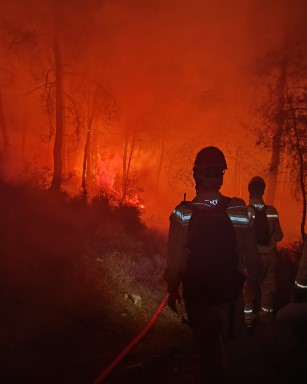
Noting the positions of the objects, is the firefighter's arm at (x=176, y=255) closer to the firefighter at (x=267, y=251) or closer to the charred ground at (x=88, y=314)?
the charred ground at (x=88, y=314)

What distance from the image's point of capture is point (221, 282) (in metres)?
2.54

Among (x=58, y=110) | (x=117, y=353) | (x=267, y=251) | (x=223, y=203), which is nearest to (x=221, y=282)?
(x=223, y=203)

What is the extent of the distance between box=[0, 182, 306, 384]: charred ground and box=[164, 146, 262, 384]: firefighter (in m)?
1.36

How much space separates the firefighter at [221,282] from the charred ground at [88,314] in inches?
53.7

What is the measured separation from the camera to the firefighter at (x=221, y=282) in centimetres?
267

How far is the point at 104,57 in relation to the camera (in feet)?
50.5

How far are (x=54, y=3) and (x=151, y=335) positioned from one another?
41.9 ft

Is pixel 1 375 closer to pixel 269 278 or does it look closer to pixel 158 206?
pixel 269 278

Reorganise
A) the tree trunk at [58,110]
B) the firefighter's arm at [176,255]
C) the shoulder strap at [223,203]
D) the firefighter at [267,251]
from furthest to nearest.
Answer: the tree trunk at [58,110], the firefighter at [267,251], the firefighter's arm at [176,255], the shoulder strap at [223,203]

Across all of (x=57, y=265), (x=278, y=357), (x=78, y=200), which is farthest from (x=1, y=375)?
(x=78, y=200)

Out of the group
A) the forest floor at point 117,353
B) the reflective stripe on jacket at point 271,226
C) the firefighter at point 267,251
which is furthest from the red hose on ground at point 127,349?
the reflective stripe on jacket at point 271,226

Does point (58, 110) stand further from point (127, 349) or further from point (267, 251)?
point (127, 349)

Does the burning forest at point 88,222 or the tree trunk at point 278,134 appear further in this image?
the tree trunk at point 278,134

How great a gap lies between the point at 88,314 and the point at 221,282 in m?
3.49
